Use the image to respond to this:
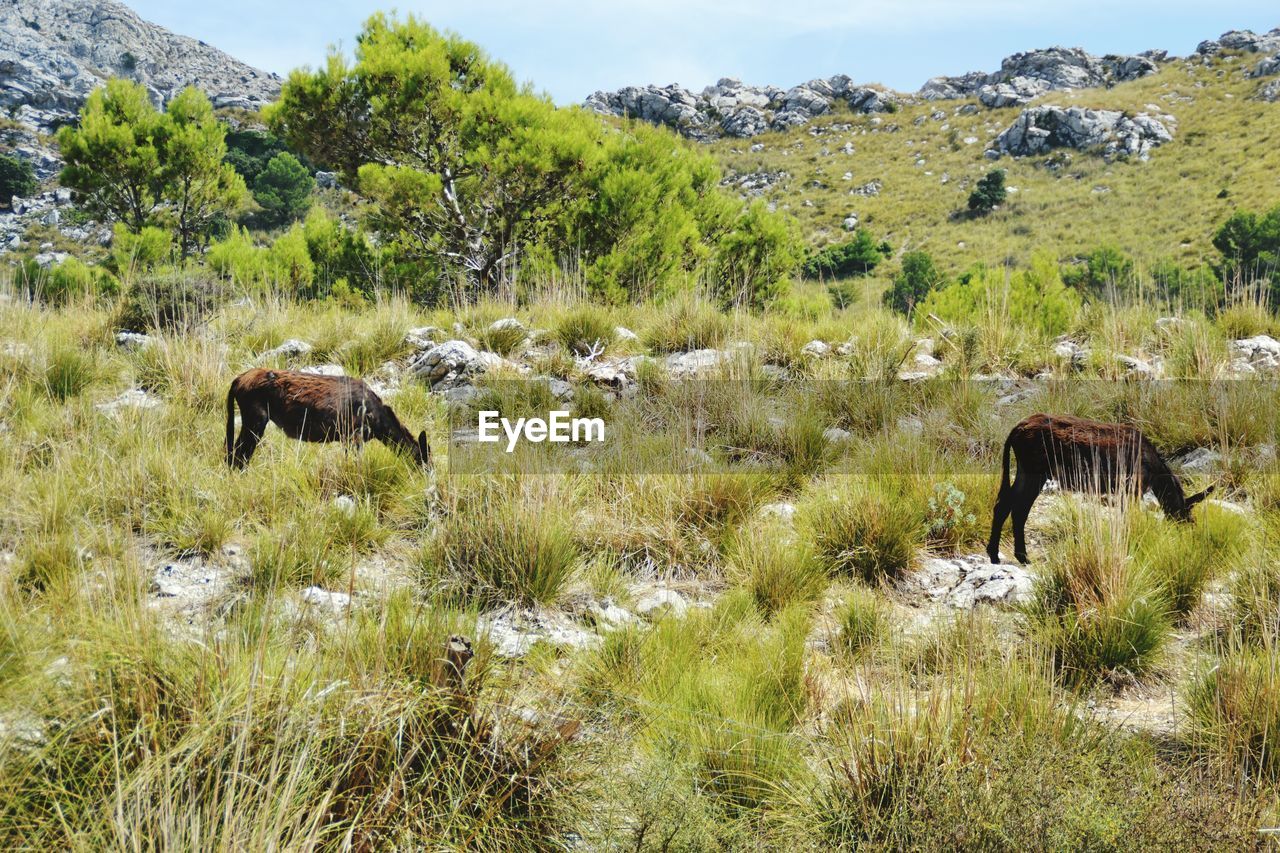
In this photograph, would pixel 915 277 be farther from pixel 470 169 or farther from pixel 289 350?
pixel 289 350

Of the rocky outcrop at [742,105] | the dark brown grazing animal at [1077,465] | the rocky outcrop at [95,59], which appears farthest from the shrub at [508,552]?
the rocky outcrop at [95,59]

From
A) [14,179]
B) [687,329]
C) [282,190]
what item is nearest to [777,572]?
[687,329]

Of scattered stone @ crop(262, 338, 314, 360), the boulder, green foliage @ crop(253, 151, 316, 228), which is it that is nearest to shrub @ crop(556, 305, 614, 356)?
the boulder

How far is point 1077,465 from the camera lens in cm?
292

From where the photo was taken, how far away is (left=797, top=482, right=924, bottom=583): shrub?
10.6ft

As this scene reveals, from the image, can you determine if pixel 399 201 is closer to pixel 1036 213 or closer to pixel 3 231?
pixel 1036 213

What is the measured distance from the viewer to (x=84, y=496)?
10.5ft

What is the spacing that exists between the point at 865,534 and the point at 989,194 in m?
46.6

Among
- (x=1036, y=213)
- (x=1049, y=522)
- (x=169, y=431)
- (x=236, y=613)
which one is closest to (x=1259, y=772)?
(x=1049, y=522)

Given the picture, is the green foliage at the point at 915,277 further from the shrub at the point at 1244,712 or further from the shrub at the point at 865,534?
the shrub at the point at 1244,712

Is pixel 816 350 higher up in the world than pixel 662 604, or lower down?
higher up

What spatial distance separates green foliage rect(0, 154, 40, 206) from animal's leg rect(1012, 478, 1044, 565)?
60.5 metres

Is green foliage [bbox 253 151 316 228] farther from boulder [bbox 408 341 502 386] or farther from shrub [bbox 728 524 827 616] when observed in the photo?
shrub [bbox 728 524 827 616]

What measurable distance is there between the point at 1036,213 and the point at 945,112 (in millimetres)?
23723
